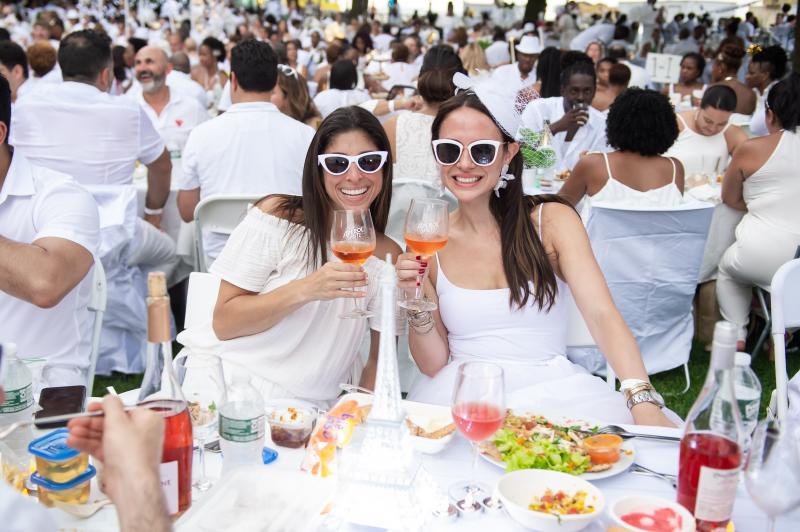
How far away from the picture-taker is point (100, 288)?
2801mm

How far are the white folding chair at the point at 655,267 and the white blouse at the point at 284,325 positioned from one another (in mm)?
1810

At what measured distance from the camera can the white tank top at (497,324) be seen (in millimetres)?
2590

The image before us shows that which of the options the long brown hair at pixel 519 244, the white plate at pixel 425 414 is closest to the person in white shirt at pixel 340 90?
the long brown hair at pixel 519 244

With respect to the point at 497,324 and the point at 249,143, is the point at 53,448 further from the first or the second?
the point at 249,143

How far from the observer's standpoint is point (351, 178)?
247 cm

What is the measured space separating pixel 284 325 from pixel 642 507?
53.9 inches

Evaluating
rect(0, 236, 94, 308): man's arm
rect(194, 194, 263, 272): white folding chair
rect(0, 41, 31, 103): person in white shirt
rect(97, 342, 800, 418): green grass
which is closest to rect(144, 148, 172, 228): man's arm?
rect(194, 194, 263, 272): white folding chair

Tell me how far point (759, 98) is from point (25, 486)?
929cm

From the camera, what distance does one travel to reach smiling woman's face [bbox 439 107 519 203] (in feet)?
8.34

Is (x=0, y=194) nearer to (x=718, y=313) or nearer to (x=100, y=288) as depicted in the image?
(x=100, y=288)

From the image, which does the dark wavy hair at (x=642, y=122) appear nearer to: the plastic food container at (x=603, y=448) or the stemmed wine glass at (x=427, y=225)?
the stemmed wine glass at (x=427, y=225)

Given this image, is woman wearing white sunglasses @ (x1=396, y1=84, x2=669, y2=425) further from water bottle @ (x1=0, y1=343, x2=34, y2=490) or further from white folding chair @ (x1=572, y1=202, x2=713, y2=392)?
white folding chair @ (x1=572, y1=202, x2=713, y2=392)

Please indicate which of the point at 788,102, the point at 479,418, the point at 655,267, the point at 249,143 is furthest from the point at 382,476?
the point at 788,102

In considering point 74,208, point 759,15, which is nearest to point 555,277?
point 74,208
